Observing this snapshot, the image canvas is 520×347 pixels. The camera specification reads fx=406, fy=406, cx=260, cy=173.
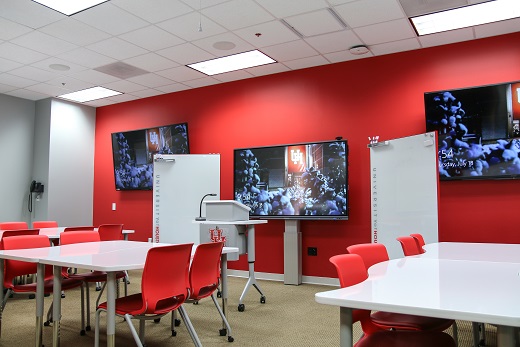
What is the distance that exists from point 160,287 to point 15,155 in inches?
268

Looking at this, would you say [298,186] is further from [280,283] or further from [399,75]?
[399,75]

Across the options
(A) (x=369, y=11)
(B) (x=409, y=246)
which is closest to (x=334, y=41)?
(A) (x=369, y=11)

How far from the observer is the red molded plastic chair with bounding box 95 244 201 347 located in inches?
99.0

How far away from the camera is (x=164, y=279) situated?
8.60 ft

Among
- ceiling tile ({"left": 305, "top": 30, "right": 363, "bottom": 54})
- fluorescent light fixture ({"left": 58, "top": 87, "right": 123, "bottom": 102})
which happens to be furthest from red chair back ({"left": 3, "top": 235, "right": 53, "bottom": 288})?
fluorescent light fixture ({"left": 58, "top": 87, "right": 123, "bottom": 102})

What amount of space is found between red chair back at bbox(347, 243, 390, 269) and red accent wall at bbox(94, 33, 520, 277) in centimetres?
293

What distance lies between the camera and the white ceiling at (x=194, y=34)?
4.44 m

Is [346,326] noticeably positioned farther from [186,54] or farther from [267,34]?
[186,54]

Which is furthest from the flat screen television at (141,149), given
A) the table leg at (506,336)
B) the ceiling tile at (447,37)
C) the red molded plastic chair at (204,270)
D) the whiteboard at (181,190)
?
the table leg at (506,336)

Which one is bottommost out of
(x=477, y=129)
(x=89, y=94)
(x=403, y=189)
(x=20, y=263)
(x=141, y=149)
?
(x=20, y=263)

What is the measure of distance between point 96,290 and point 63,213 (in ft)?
10.6

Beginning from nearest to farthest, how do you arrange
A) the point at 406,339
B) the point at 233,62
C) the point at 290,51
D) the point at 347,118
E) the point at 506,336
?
1. the point at 506,336
2. the point at 406,339
3. the point at 290,51
4. the point at 347,118
5. the point at 233,62

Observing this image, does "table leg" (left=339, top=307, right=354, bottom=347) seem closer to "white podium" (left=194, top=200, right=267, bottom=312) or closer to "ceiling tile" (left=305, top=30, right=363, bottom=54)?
"white podium" (left=194, top=200, right=267, bottom=312)

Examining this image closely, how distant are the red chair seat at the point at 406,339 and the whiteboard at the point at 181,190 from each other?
4.64 metres
